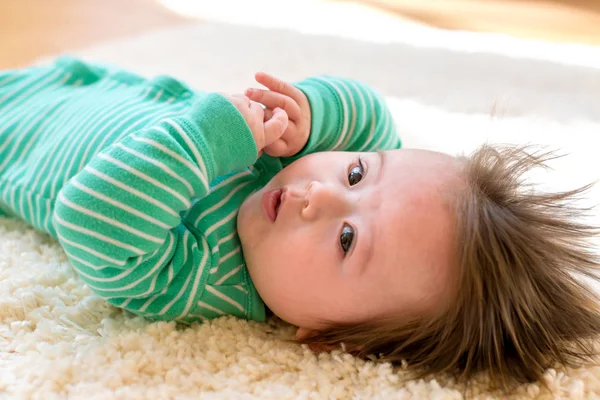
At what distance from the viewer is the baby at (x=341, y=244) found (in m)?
0.80

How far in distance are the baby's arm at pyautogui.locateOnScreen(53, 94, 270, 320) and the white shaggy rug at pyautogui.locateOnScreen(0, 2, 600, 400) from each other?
0.06 m

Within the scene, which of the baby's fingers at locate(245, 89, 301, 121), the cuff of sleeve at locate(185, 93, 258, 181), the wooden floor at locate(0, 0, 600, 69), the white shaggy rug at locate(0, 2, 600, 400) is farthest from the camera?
the wooden floor at locate(0, 0, 600, 69)

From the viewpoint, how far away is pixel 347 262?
2.71 ft

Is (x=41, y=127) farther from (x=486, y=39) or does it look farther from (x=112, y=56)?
(x=486, y=39)

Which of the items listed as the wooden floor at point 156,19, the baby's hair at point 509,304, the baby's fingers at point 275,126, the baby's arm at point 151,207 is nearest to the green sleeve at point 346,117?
the baby's fingers at point 275,126

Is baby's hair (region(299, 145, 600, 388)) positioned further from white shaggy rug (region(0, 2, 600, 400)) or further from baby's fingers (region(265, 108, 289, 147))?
baby's fingers (region(265, 108, 289, 147))

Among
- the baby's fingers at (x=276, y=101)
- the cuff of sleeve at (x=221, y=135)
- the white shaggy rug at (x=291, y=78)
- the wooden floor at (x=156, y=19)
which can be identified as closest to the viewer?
the white shaggy rug at (x=291, y=78)

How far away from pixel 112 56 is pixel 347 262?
1220 mm

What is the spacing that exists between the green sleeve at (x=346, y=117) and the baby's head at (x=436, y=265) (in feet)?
0.73

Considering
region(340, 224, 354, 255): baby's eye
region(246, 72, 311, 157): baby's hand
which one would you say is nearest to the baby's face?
region(340, 224, 354, 255): baby's eye

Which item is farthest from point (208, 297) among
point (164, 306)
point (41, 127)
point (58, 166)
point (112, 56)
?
point (112, 56)

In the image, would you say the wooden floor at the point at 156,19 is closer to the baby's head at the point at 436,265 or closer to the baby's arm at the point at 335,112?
the baby's arm at the point at 335,112

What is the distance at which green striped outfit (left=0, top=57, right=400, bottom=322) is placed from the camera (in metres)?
0.81

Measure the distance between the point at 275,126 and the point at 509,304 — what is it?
1.40 ft
